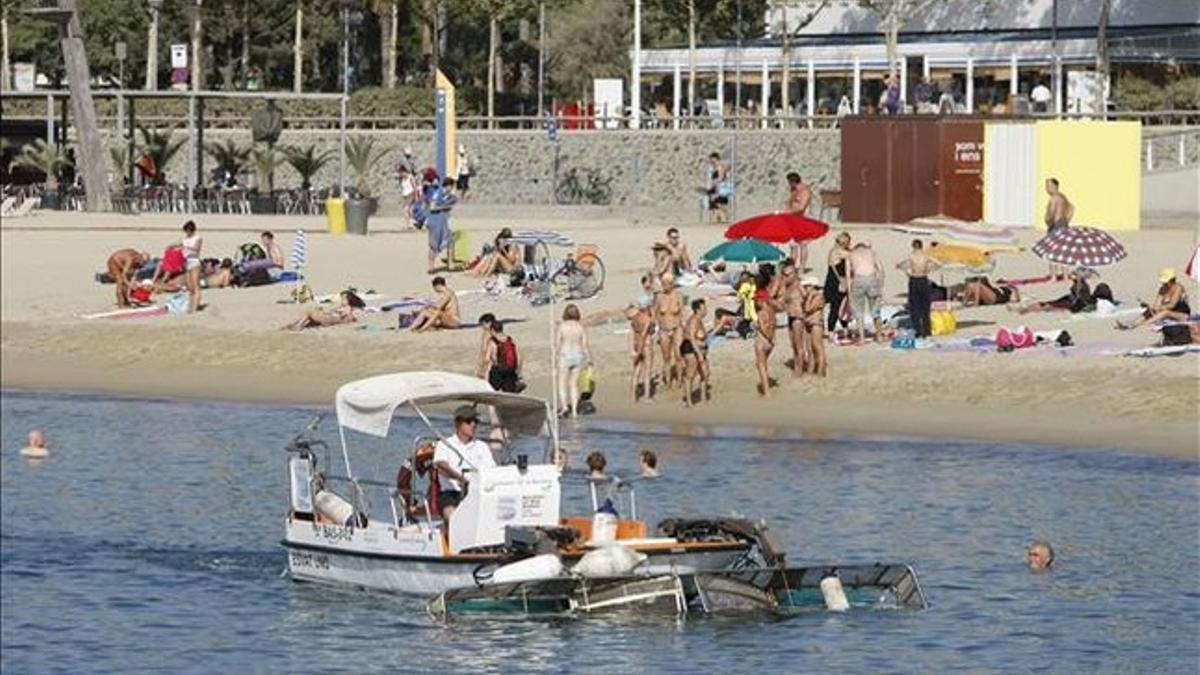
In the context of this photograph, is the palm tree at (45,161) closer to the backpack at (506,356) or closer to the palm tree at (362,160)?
the palm tree at (362,160)

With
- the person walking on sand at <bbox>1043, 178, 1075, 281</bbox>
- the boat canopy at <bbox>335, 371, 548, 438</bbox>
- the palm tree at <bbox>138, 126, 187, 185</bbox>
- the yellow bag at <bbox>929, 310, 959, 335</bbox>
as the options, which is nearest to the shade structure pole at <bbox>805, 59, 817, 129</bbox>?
the palm tree at <bbox>138, 126, 187, 185</bbox>

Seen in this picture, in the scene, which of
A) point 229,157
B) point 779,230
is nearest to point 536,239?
point 779,230

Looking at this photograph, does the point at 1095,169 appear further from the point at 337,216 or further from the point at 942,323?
the point at 942,323

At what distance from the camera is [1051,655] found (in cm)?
2383

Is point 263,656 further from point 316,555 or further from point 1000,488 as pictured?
point 1000,488

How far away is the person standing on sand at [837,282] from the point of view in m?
36.4

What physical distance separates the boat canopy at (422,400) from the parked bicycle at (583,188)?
40.2 meters

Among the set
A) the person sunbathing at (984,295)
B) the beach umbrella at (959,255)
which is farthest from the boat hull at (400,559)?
the person sunbathing at (984,295)

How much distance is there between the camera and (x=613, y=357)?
3766 centimetres

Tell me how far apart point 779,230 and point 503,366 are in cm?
595

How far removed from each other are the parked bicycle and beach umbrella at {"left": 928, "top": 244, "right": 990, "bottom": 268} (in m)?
27.2

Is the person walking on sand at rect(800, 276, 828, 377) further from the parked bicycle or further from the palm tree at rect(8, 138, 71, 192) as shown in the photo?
the parked bicycle

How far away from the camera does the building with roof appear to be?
69688 mm

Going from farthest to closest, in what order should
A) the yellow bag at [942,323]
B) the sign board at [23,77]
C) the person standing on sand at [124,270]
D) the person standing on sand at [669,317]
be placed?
the sign board at [23,77]
the person standing on sand at [124,270]
the yellow bag at [942,323]
the person standing on sand at [669,317]
